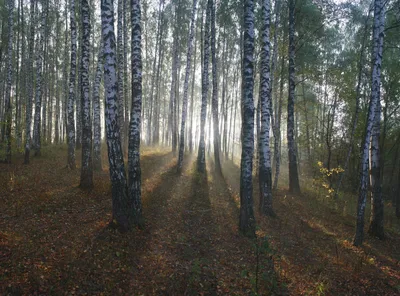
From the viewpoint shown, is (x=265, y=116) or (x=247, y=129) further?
(x=265, y=116)

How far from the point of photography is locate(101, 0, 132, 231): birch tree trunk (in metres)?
6.75

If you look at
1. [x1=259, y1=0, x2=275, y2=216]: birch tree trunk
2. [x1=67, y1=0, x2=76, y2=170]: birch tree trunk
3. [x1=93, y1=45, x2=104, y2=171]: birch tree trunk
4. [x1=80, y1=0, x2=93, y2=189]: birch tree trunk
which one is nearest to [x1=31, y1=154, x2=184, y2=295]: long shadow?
[x1=80, y1=0, x2=93, y2=189]: birch tree trunk

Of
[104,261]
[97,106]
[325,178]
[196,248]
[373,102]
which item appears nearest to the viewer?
[104,261]

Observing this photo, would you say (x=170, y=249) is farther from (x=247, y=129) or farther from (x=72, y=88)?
(x=72, y=88)

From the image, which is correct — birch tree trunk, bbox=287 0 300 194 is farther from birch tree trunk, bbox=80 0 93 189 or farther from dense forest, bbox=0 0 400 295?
birch tree trunk, bbox=80 0 93 189

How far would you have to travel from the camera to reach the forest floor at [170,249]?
5090 millimetres

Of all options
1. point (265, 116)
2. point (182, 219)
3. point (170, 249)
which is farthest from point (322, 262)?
point (265, 116)

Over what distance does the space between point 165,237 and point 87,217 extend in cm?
255

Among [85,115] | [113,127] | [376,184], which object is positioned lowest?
[376,184]

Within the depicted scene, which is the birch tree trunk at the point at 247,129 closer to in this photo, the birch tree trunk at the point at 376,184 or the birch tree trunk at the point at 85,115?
the birch tree trunk at the point at 376,184

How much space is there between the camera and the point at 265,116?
32.0 feet

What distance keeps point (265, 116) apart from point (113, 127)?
588cm

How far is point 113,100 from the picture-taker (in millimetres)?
6785

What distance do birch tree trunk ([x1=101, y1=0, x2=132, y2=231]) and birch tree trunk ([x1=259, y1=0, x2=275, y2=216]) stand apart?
5.51 meters
